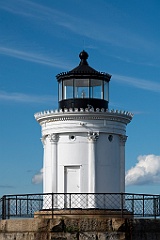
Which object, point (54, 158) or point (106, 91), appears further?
point (106, 91)

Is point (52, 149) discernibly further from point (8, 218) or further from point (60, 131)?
point (8, 218)

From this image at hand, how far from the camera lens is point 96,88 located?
70.8 feet

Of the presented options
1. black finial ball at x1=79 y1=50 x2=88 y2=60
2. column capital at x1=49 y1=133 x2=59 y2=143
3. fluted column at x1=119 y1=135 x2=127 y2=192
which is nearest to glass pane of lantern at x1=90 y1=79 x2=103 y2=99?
black finial ball at x1=79 y1=50 x2=88 y2=60

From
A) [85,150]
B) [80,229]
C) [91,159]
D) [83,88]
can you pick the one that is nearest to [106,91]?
[83,88]

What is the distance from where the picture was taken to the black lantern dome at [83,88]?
21250 millimetres

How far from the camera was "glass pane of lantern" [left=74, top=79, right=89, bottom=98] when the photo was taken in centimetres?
2141

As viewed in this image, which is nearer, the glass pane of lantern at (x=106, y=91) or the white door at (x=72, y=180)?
the white door at (x=72, y=180)

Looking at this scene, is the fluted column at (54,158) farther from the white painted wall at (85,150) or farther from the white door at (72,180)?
the white door at (72,180)

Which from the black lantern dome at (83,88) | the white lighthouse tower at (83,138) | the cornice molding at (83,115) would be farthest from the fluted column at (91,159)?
the black lantern dome at (83,88)

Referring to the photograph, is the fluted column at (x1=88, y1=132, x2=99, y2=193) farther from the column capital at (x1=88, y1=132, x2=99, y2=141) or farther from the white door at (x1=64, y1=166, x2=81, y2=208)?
the white door at (x1=64, y1=166, x2=81, y2=208)

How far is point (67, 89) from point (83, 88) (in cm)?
57

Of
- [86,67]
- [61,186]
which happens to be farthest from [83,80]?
[61,186]

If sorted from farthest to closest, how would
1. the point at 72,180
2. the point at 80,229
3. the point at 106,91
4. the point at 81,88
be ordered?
the point at 106,91
the point at 81,88
the point at 72,180
the point at 80,229

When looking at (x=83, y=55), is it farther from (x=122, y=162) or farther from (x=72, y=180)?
(x=72, y=180)
